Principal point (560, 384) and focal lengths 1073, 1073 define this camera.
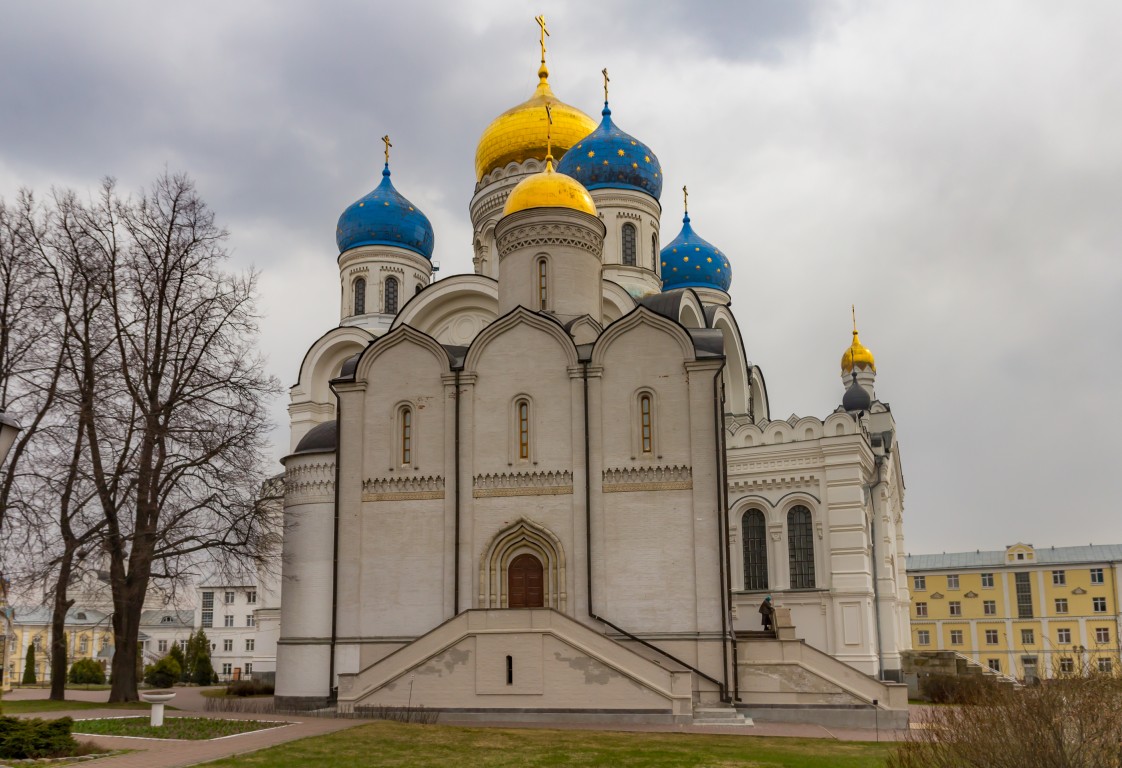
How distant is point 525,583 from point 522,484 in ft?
5.89

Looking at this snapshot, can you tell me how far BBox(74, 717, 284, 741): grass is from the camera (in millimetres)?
13789

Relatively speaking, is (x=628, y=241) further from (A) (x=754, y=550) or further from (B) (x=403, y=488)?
(B) (x=403, y=488)

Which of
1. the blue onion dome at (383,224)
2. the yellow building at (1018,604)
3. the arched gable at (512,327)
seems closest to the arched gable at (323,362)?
the blue onion dome at (383,224)

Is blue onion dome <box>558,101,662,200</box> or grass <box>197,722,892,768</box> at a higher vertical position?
blue onion dome <box>558,101,662,200</box>

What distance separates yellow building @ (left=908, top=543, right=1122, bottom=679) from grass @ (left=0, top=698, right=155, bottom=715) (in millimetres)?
35955

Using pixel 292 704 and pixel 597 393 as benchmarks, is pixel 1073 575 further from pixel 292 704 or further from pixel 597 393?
pixel 292 704

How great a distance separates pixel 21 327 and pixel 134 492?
11.7 feet

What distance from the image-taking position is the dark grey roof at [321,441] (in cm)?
2138

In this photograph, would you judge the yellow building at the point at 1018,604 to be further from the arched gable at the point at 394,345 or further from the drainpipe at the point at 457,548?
the arched gable at the point at 394,345

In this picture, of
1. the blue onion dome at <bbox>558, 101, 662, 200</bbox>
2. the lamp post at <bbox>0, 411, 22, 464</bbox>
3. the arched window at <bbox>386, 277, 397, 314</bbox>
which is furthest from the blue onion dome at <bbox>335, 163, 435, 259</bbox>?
the lamp post at <bbox>0, 411, 22, 464</bbox>

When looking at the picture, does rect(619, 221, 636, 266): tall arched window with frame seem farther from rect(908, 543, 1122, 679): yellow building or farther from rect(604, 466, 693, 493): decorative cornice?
rect(908, 543, 1122, 679): yellow building

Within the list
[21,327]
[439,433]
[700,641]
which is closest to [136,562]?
[21,327]

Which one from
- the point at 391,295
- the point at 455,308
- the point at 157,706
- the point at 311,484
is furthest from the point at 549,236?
the point at 157,706

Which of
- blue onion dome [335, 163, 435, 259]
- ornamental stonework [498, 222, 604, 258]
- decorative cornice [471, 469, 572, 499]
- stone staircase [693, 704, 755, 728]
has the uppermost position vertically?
blue onion dome [335, 163, 435, 259]
